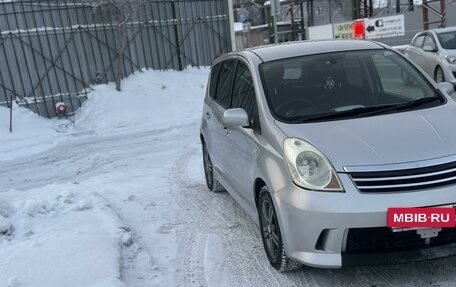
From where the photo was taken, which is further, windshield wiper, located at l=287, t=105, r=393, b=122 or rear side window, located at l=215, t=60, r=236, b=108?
rear side window, located at l=215, t=60, r=236, b=108

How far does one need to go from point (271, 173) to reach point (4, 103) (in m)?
11.6

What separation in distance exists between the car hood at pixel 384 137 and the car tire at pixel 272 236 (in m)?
0.56

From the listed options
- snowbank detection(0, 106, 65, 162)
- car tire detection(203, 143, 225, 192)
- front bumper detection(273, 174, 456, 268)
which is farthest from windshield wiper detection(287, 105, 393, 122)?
snowbank detection(0, 106, 65, 162)

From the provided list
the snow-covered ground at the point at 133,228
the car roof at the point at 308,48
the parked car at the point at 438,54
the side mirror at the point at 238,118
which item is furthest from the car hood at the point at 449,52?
the side mirror at the point at 238,118

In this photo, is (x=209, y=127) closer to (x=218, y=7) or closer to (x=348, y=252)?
(x=348, y=252)

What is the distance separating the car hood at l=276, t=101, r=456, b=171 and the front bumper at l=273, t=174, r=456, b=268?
215 mm

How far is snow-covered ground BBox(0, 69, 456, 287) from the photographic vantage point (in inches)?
151

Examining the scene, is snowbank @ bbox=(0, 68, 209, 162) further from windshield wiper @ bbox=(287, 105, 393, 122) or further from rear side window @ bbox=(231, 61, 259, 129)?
windshield wiper @ bbox=(287, 105, 393, 122)

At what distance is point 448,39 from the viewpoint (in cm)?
1249

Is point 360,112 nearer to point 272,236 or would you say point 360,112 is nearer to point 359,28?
point 272,236

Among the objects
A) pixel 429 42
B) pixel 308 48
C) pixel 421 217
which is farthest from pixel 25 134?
pixel 421 217

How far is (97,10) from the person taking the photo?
14.6m

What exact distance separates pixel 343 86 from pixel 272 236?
1.45 m

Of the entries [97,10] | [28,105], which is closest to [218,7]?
[97,10]
